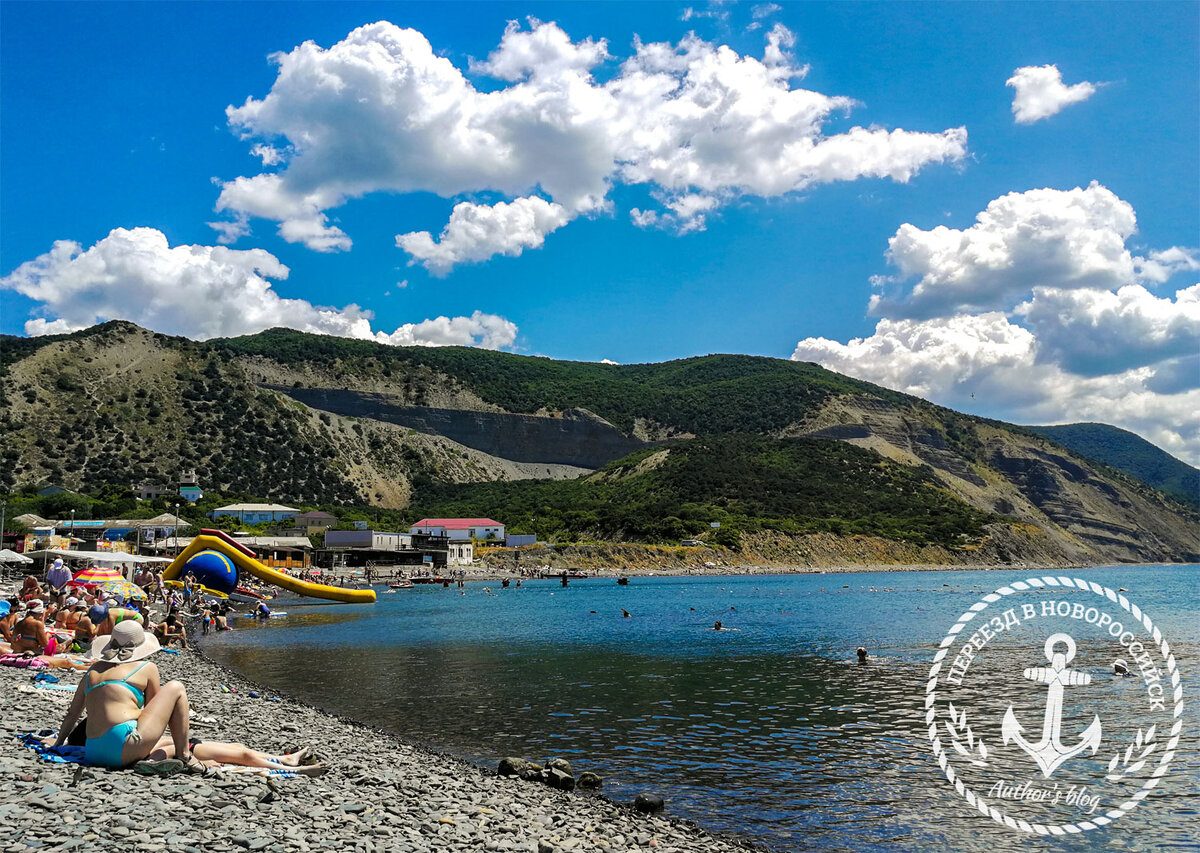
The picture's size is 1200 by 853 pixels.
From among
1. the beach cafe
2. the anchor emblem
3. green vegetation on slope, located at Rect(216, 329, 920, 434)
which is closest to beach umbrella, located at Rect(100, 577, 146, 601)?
the beach cafe

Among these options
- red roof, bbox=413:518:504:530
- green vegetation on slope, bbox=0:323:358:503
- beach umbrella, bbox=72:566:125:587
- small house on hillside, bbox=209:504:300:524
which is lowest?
red roof, bbox=413:518:504:530

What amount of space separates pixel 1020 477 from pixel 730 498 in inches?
3018

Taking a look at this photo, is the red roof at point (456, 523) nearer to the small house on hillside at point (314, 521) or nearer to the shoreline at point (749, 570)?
the shoreline at point (749, 570)

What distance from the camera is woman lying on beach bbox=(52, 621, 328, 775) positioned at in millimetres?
8055

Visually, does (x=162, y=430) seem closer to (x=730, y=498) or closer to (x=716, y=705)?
(x=730, y=498)

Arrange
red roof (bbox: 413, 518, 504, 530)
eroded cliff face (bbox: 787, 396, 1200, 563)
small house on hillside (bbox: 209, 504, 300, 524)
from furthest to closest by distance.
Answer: eroded cliff face (bbox: 787, 396, 1200, 563), red roof (bbox: 413, 518, 504, 530), small house on hillside (bbox: 209, 504, 300, 524)

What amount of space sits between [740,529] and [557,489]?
4444cm

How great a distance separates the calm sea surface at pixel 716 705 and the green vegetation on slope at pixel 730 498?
69607 millimetres

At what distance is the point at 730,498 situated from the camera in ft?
405

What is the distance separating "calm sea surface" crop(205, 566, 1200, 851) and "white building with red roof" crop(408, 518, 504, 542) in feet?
213

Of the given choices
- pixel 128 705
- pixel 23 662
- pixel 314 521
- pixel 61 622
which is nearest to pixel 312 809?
pixel 128 705

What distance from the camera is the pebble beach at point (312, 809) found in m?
6.91

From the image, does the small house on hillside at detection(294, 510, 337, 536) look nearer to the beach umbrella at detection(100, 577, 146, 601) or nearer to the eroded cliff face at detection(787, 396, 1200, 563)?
the beach umbrella at detection(100, 577, 146, 601)

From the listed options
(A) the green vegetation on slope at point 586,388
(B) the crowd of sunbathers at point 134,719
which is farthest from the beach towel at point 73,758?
(A) the green vegetation on slope at point 586,388
